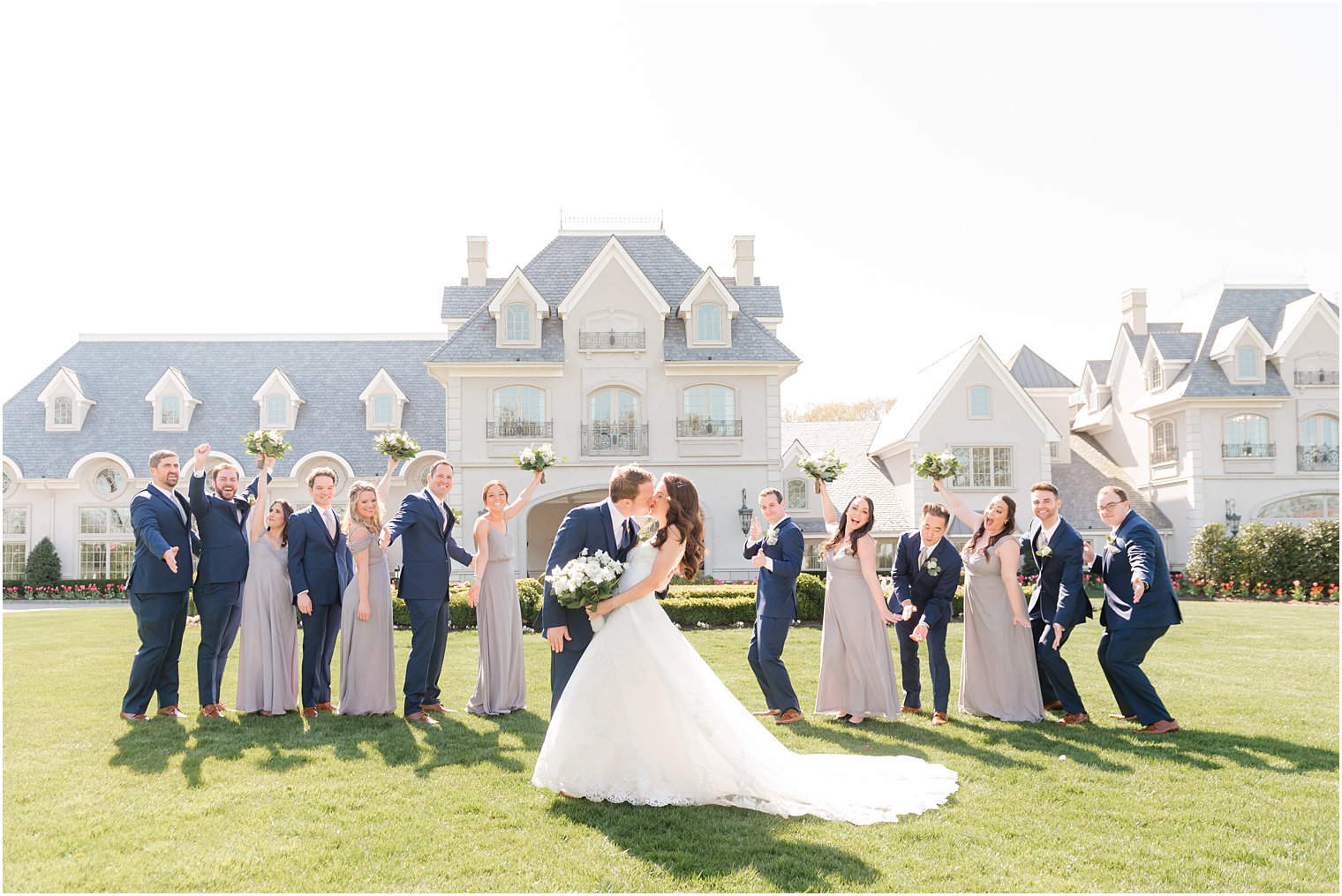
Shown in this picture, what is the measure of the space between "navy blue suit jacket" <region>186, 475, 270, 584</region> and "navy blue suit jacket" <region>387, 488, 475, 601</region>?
1638 millimetres

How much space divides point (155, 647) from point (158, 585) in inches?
22.9

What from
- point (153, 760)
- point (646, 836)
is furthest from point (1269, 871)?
point (153, 760)

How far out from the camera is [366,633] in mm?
8914

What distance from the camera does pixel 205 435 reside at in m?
33.0

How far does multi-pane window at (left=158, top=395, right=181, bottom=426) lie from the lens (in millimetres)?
33156

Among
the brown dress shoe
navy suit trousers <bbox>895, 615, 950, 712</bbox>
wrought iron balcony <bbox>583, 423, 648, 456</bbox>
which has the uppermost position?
wrought iron balcony <bbox>583, 423, 648, 456</bbox>

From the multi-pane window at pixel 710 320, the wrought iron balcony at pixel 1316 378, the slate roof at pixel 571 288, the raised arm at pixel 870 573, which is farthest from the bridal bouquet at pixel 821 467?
the wrought iron balcony at pixel 1316 378

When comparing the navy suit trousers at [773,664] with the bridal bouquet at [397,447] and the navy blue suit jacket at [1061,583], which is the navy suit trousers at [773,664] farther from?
the bridal bouquet at [397,447]

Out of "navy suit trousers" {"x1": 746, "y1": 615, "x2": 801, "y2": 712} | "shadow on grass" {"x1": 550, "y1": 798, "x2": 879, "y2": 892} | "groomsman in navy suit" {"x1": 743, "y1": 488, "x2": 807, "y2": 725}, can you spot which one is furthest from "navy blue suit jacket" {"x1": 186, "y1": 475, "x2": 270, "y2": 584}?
"navy suit trousers" {"x1": 746, "y1": 615, "x2": 801, "y2": 712}

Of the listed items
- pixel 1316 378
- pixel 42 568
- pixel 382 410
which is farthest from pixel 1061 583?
pixel 42 568

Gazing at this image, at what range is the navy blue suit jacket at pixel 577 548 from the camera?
6457mm

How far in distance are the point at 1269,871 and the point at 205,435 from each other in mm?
34463

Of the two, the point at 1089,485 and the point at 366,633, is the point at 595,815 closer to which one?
the point at 366,633

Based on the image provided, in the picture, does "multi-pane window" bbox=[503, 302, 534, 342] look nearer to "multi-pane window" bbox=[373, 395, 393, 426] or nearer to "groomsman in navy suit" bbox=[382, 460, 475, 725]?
"multi-pane window" bbox=[373, 395, 393, 426]
